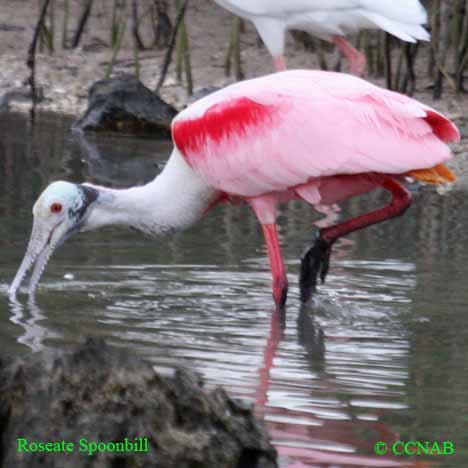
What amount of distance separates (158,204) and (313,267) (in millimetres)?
847

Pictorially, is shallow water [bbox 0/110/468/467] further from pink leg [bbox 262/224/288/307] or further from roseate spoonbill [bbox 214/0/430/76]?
roseate spoonbill [bbox 214/0/430/76]

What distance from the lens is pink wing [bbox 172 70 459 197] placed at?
7.15m

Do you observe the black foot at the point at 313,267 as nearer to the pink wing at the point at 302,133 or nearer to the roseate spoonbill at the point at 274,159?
the roseate spoonbill at the point at 274,159

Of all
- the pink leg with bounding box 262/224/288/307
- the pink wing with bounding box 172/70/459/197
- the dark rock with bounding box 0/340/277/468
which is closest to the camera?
the dark rock with bounding box 0/340/277/468

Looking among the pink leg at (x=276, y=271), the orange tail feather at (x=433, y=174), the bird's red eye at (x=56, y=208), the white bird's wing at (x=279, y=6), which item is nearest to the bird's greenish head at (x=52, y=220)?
the bird's red eye at (x=56, y=208)

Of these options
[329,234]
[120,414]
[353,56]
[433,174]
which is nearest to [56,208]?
[329,234]

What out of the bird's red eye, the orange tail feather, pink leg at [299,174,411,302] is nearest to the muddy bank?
pink leg at [299,174,411,302]

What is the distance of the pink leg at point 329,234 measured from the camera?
7.49m

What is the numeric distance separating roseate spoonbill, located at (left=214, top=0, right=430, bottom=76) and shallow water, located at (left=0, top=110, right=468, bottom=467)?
4.19 feet

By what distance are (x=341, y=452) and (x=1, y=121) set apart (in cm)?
994

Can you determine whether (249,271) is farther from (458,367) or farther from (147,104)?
(147,104)

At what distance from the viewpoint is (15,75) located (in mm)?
15727

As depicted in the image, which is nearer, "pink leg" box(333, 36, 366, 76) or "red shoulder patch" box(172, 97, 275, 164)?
"red shoulder patch" box(172, 97, 275, 164)

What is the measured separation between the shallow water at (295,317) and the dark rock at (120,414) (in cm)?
62
